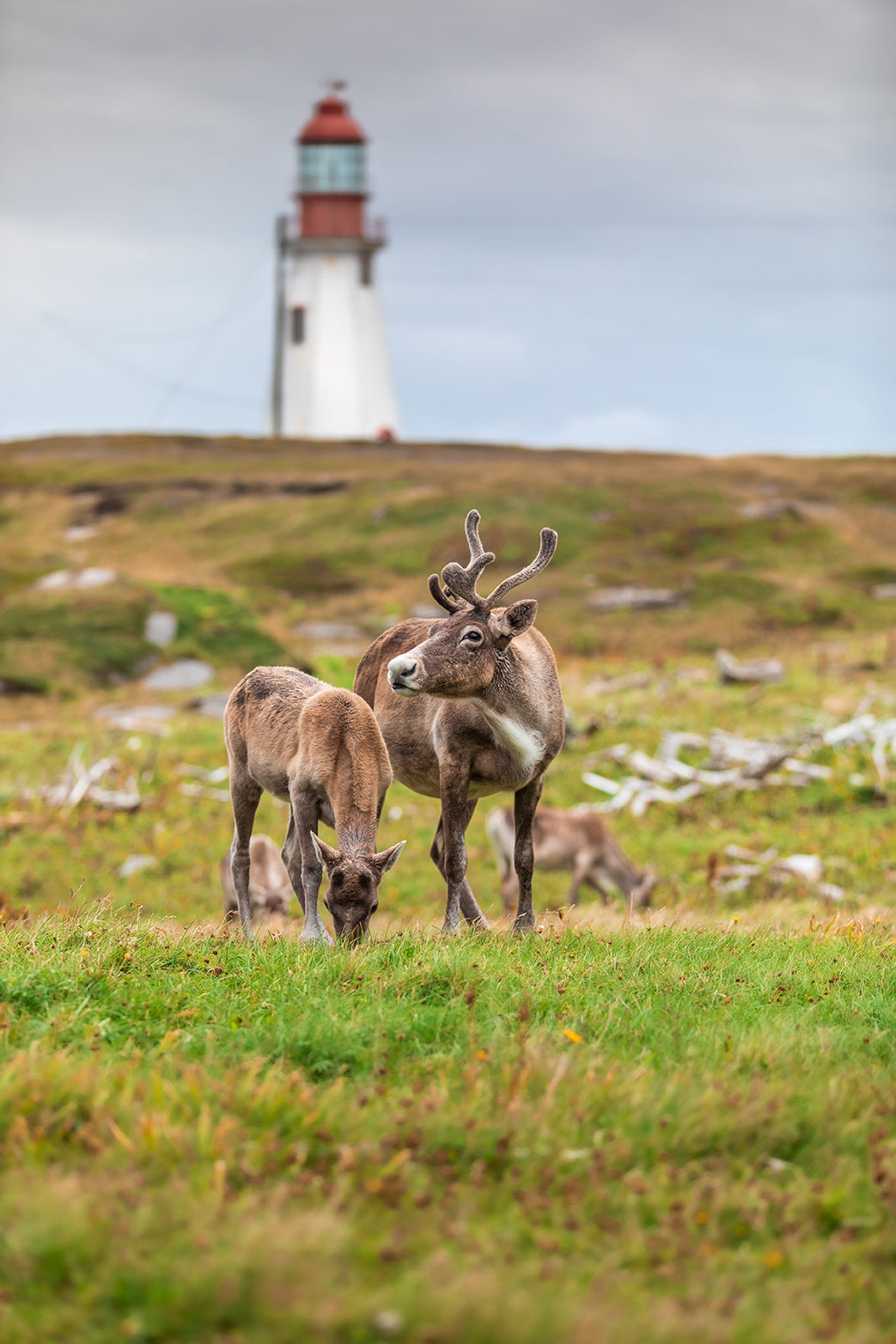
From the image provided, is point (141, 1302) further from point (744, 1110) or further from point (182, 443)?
point (182, 443)

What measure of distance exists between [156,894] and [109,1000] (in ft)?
42.9

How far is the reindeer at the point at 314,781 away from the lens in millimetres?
9336

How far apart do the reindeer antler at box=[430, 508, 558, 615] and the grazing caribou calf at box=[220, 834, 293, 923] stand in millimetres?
5247

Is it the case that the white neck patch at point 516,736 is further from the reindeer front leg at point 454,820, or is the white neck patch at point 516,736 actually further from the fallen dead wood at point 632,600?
the fallen dead wood at point 632,600

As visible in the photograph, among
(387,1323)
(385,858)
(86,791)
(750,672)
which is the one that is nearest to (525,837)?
(385,858)

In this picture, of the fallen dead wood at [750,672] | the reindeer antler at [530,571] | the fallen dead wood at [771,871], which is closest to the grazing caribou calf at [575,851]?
the fallen dead wood at [771,871]

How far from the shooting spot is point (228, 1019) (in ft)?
22.7

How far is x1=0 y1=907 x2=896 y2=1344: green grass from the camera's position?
14.5ft

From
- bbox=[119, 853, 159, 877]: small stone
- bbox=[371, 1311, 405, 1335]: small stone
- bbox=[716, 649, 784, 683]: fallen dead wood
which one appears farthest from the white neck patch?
bbox=[716, 649, 784, 683]: fallen dead wood

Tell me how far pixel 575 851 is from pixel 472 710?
9263 mm

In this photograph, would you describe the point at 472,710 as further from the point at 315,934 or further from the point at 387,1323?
the point at 387,1323

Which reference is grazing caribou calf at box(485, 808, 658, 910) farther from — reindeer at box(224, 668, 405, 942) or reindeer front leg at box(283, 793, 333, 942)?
reindeer front leg at box(283, 793, 333, 942)

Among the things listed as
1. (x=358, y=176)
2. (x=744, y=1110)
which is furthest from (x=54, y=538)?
(x=744, y=1110)

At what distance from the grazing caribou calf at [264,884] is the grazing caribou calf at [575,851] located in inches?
177
